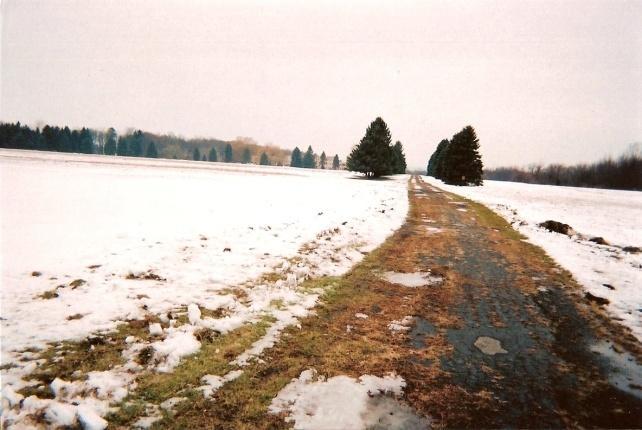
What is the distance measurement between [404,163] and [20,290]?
114 metres

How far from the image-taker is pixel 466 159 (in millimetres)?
48625

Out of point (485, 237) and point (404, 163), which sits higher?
point (404, 163)

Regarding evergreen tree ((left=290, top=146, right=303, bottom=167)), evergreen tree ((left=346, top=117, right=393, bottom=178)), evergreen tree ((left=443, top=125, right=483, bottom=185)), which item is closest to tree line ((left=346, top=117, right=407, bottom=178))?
evergreen tree ((left=346, top=117, right=393, bottom=178))

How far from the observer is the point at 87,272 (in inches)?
243

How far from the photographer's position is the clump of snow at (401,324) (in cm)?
465

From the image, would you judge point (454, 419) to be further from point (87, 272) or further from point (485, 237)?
point (485, 237)

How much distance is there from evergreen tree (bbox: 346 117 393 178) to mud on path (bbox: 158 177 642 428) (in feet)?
158

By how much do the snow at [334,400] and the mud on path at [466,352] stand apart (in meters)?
0.11

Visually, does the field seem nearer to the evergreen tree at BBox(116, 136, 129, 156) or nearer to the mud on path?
the mud on path

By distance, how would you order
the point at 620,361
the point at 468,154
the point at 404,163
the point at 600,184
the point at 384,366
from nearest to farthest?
1. the point at 384,366
2. the point at 620,361
3. the point at 468,154
4. the point at 600,184
5. the point at 404,163

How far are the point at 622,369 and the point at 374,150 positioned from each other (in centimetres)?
5160

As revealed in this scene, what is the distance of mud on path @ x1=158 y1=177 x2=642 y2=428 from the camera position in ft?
9.88

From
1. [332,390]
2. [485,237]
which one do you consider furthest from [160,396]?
[485,237]

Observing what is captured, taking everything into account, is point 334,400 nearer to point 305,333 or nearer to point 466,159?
point 305,333
